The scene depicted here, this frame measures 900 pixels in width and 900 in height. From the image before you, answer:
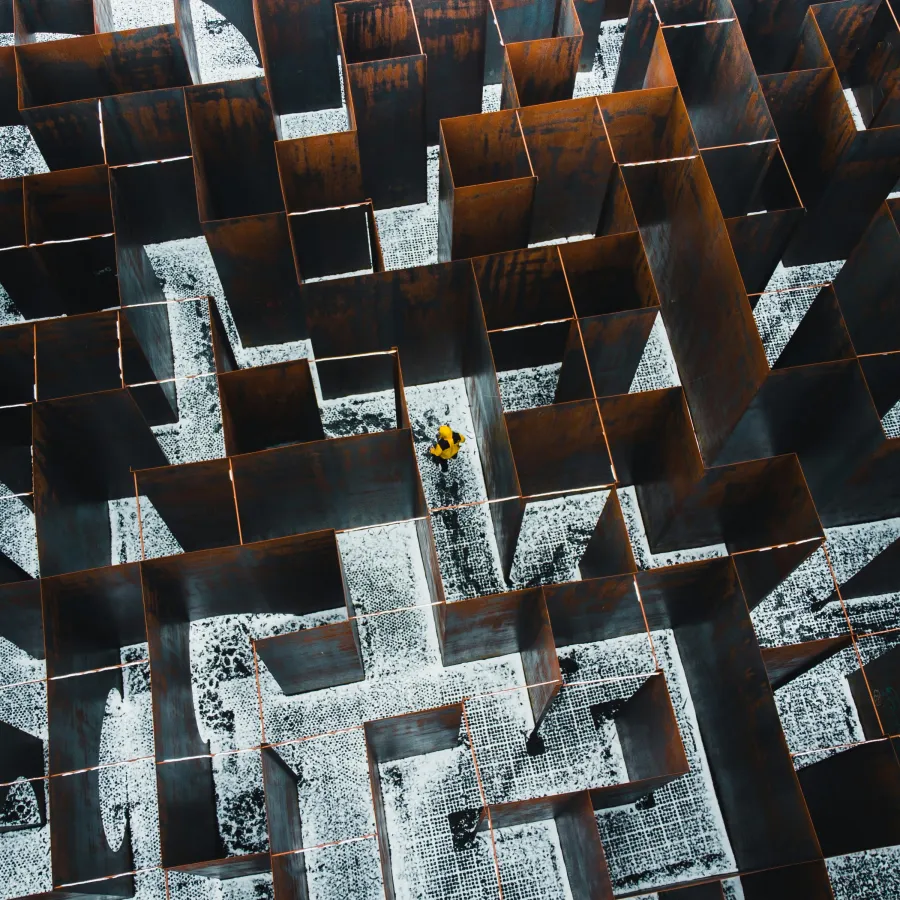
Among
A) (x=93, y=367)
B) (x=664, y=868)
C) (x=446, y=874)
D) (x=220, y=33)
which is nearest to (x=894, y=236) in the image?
(x=664, y=868)

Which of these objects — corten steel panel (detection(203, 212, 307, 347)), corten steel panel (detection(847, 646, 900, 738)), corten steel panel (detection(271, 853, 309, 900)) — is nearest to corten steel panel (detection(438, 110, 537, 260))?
corten steel panel (detection(203, 212, 307, 347))

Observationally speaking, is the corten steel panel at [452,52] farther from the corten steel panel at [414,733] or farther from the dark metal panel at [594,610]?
the corten steel panel at [414,733]

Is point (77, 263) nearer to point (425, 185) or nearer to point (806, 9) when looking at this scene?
point (425, 185)

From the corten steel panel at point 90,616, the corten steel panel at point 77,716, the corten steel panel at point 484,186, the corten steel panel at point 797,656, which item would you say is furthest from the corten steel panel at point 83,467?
the corten steel panel at point 797,656

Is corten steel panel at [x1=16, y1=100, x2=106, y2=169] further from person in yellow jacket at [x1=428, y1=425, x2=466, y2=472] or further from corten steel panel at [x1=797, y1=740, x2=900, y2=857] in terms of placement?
corten steel panel at [x1=797, y1=740, x2=900, y2=857]

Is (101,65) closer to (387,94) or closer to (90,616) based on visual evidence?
(387,94)

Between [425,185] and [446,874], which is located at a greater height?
[425,185]

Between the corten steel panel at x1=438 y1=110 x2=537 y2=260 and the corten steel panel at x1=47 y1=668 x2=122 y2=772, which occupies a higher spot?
the corten steel panel at x1=438 y1=110 x2=537 y2=260

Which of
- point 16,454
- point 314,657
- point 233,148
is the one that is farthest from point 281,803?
point 233,148
